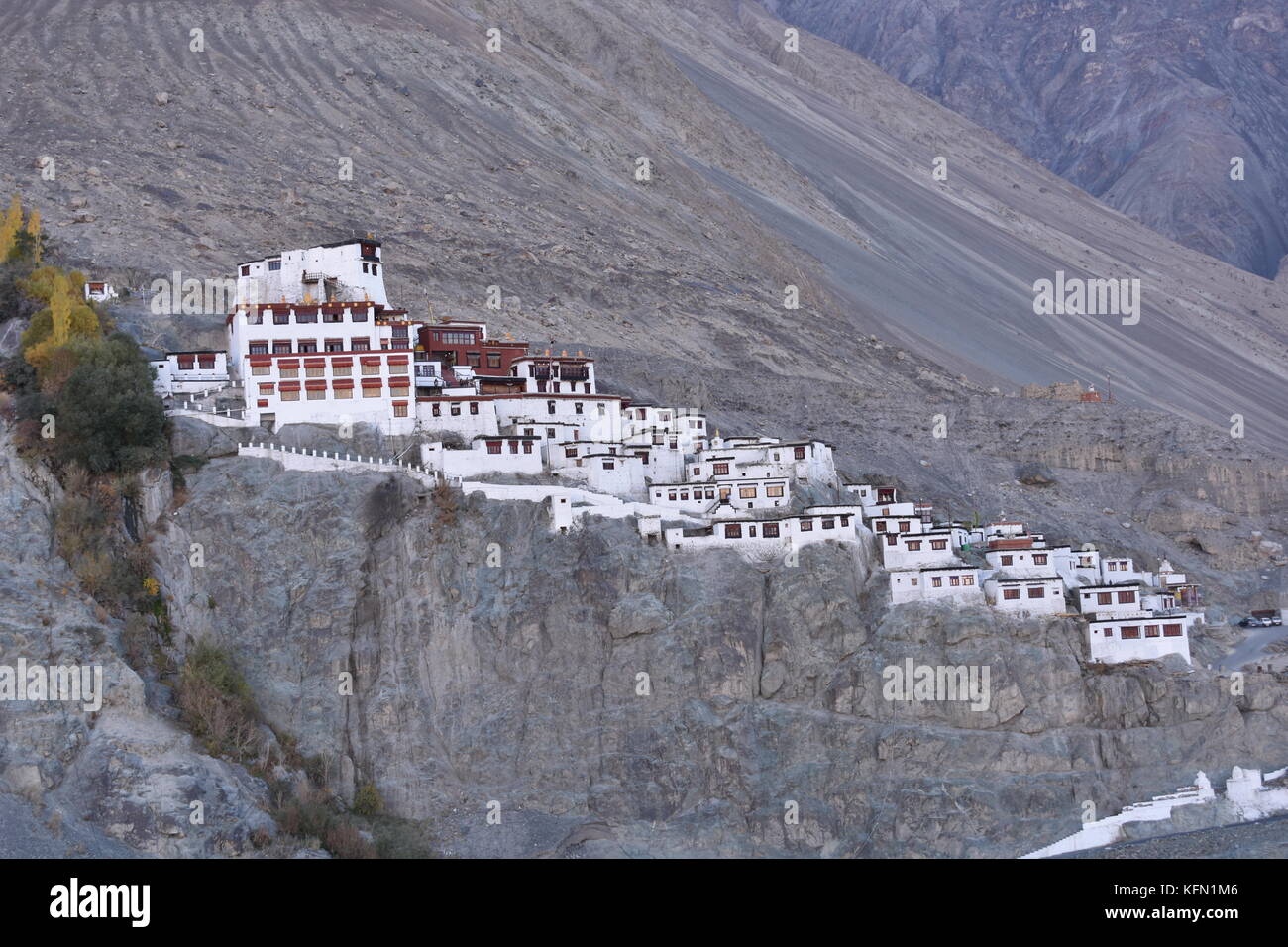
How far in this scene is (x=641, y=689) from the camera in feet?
188

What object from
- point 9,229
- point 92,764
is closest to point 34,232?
point 9,229

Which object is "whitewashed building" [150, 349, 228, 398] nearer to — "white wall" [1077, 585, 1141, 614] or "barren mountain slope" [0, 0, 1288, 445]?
"barren mountain slope" [0, 0, 1288, 445]

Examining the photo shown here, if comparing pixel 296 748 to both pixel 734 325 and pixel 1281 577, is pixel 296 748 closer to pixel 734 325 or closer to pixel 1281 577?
pixel 1281 577

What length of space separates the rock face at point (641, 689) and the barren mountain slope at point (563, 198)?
94.2ft

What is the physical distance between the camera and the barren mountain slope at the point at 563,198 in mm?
96375

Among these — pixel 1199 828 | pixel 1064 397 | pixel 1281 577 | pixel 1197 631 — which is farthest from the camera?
pixel 1064 397

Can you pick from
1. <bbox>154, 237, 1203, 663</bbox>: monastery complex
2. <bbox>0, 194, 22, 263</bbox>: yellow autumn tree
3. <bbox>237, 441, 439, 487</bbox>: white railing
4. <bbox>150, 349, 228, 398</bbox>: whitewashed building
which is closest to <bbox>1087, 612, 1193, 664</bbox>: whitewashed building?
<bbox>154, 237, 1203, 663</bbox>: monastery complex

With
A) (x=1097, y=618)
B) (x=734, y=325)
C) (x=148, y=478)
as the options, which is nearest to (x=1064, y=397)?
(x=734, y=325)

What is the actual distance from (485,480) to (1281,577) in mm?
37562

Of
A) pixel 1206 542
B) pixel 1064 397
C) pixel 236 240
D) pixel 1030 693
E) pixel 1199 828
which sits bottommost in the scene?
pixel 1199 828

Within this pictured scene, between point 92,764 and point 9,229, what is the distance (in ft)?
98.1

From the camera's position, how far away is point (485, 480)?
60281 mm

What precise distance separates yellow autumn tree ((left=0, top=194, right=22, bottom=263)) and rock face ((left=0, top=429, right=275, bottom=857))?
2044cm

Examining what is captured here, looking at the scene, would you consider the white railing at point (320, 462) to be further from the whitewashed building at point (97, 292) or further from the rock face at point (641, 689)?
the whitewashed building at point (97, 292)
